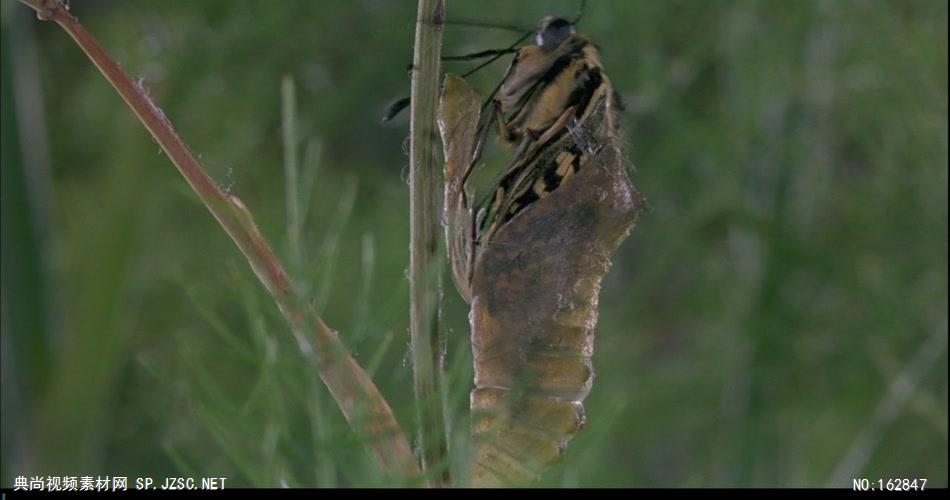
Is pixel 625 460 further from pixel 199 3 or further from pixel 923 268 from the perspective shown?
pixel 199 3

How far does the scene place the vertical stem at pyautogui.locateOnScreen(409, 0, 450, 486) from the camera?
35 centimetres

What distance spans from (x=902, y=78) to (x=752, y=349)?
0.29 m

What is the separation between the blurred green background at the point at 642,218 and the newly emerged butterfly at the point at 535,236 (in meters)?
0.50

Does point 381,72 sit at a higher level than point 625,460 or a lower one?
higher

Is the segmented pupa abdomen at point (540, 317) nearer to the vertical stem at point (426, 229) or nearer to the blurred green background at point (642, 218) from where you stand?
the vertical stem at point (426, 229)

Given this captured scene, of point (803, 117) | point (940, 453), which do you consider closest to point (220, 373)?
point (803, 117)

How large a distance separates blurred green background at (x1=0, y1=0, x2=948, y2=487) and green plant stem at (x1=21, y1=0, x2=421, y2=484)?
0.54 m

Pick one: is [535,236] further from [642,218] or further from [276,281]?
[642,218]

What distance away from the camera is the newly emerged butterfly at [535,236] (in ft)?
1.28

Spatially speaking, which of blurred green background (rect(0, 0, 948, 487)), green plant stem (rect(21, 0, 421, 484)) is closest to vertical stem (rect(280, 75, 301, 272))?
green plant stem (rect(21, 0, 421, 484))

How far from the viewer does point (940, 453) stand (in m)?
1.14

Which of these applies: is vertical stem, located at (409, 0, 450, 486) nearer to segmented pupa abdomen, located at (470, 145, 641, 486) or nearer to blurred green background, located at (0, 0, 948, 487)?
segmented pupa abdomen, located at (470, 145, 641, 486)

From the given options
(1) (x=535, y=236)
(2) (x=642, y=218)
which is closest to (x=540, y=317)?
(1) (x=535, y=236)

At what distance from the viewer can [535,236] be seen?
1.35ft
